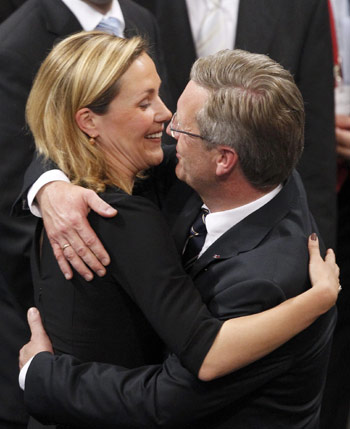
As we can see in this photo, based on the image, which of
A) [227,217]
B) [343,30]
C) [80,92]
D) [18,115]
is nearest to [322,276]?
[227,217]

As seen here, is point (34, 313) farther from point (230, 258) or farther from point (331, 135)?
point (331, 135)

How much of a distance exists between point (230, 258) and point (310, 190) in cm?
124

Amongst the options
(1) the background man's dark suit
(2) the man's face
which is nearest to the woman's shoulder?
(2) the man's face

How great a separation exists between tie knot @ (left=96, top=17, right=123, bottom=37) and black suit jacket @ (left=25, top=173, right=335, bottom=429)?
3.36 feet

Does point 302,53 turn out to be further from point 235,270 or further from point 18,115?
point 235,270

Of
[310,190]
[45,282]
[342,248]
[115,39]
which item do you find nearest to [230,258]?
[45,282]

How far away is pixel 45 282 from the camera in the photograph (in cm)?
216

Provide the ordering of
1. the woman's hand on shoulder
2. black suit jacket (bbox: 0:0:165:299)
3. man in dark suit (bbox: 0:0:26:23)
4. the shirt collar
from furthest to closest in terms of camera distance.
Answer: man in dark suit (bbox: 0:0:26:23)
the shirt collar
black suit jacket (bbox: 0:0:165:299)
the woman's hand on shoulder

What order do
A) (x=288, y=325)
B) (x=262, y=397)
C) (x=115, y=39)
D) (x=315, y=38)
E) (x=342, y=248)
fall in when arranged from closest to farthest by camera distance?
(x=288, y=325) < (x=262, y=397) < (x=115, y=39) < (x=315, y=38) < (x=342, y=248)

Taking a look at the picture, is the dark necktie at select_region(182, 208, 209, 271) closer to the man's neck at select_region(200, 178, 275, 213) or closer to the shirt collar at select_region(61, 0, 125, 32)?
the man's neck at select_region(200, 178, 275, 213)

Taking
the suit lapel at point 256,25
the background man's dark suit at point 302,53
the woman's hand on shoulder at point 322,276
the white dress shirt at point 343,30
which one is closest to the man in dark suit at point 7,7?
the background man's dark suit at point 302,53

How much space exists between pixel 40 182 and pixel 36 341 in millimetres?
411

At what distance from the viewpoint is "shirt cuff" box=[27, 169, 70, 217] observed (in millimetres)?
2201

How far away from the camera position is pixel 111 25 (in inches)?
114
